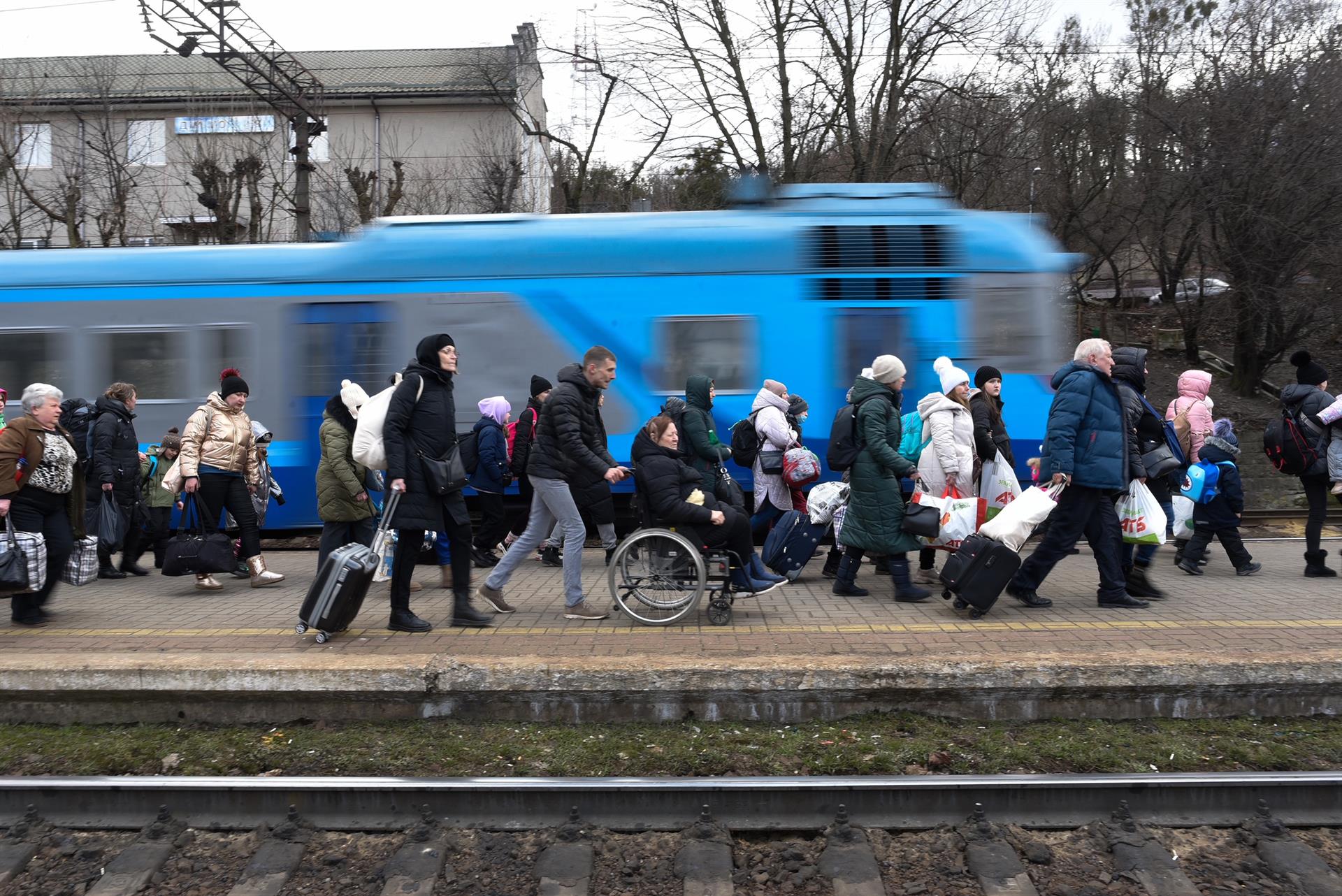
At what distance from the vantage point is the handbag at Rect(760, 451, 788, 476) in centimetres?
809

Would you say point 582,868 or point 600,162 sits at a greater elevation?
point 600,162

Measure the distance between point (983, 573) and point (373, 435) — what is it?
3.78 metres

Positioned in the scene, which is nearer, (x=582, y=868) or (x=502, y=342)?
(x=582, y=868)

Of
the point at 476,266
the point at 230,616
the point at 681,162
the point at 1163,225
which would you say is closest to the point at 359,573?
the point at 230,616

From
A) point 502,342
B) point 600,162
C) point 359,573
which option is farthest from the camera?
point 600,162

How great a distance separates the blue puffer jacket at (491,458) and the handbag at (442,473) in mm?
2592

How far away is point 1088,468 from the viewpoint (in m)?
6.77

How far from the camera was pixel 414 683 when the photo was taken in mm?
5062

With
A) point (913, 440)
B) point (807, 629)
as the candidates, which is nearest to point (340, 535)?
point (807, 629)

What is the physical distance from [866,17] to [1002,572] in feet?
56.2

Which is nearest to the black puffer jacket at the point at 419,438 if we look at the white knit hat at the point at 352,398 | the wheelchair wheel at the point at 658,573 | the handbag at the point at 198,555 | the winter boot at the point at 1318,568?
the wheelchair wheel at the point at 658,573

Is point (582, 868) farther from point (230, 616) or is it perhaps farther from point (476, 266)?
point (476, 266)

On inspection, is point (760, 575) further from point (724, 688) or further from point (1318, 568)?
point (1318, 568)

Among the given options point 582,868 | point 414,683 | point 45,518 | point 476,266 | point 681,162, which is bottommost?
point 582,868
